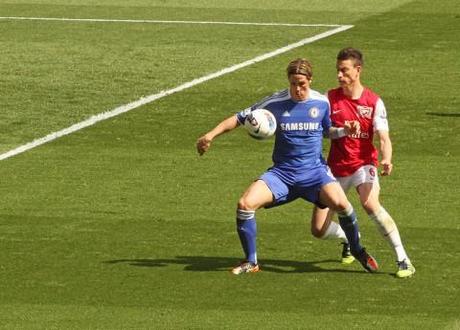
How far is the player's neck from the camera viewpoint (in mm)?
15312

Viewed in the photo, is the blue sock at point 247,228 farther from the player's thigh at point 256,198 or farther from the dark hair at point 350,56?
the dark hair at point 350,56

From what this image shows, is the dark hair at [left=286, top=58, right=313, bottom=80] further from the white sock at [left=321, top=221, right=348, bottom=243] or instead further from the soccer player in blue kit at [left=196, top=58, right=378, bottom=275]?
A: the white sock at [left=321, top=221, right=348, bottom=243]

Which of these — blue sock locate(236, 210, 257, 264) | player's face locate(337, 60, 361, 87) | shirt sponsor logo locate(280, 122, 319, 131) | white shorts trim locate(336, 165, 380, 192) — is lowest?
blue sock locate(236, 210, 257, 264)

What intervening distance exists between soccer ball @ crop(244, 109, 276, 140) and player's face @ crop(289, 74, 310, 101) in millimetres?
339

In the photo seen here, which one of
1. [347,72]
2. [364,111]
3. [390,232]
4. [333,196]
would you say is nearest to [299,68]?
[347,72]

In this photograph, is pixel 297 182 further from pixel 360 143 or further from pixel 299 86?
pixel 299 86

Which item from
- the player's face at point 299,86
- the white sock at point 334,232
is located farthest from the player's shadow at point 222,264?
the player's face at point 299,86

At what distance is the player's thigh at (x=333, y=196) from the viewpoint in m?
15.2

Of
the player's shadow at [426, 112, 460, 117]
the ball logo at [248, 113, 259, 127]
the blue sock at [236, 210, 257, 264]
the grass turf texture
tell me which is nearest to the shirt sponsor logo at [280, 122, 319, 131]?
the ball logo at [248, 113, 259, 127]

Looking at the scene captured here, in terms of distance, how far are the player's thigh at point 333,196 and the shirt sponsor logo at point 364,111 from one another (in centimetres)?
72

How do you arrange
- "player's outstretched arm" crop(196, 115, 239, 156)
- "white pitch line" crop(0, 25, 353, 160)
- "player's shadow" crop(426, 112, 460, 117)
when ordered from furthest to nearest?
"player's shadow" crop(426, 112, 460, 117)
"white pitch line" crop(0, 25, 353, 160)
"player's outstretched arm" crop(196, 115, 239, 156)

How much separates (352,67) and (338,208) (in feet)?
4.45

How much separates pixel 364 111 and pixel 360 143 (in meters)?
0.34

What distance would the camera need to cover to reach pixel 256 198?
1510cm
